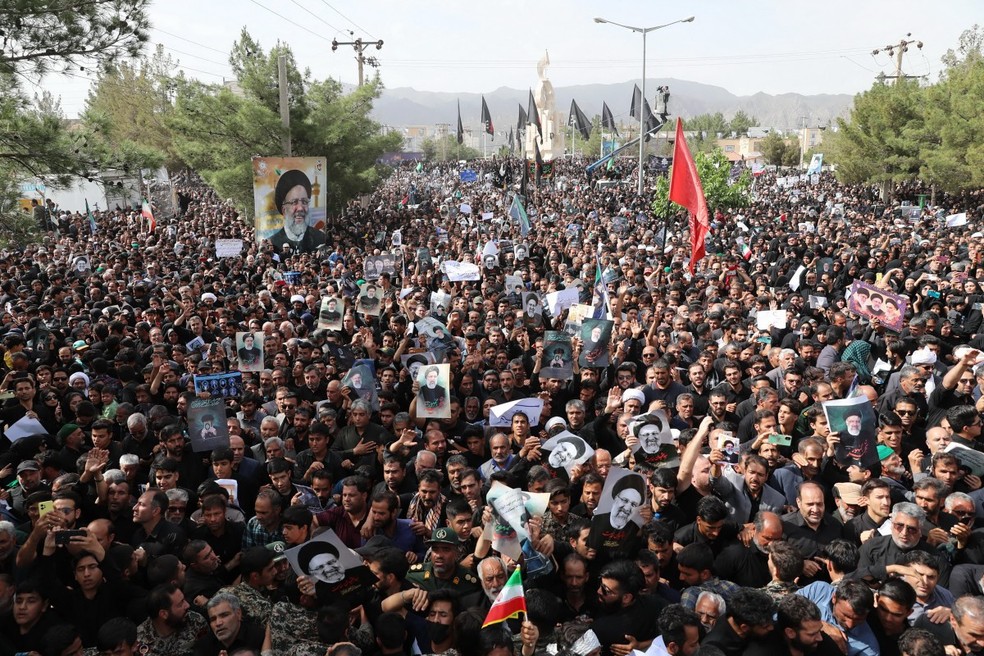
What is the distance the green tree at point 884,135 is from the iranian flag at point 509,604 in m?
39.6

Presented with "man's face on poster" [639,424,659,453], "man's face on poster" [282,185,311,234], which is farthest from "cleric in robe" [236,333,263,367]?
"man's face on poster" [282,185,311,234]

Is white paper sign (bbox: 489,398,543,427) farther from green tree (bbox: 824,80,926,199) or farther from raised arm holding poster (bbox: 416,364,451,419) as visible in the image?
green tree (bbox: 824,80,926,199)

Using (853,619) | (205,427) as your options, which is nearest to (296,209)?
(205,427)

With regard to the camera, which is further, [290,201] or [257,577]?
[290,201]

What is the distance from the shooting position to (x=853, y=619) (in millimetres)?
3725

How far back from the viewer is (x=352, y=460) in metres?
6.45

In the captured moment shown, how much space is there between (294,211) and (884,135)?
3102 cm

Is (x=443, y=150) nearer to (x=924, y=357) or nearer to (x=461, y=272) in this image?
(x=461, y=272)

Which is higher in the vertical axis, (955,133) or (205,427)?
(955,133)

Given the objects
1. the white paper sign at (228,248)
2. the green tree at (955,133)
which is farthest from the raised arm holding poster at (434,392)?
the green tree at (955,133)

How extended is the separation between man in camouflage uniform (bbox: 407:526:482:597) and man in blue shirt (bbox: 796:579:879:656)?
1786mm

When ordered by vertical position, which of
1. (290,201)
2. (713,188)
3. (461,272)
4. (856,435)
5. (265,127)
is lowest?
(856,435)

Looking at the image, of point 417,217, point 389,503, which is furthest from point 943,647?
point 417,217

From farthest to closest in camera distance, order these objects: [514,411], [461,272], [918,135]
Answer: [918,135]
[461,272]
[514,411]
